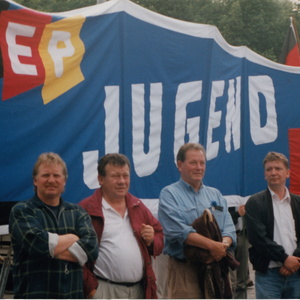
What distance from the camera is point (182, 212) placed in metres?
4.84

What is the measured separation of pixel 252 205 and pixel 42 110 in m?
1.97

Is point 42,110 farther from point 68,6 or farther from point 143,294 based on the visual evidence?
point 68,6

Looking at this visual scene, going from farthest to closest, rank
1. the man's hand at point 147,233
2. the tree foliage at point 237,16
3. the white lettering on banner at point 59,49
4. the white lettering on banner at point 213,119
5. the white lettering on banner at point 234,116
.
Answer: the tree foliage at point 237,16 < the white lettering on banner at point 234,116 < the white lettering on banner at point 213,119 < the white lettering on banner at point 59,49 < the man's hand at point 147,233

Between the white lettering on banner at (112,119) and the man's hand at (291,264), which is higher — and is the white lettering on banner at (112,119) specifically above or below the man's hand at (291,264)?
above

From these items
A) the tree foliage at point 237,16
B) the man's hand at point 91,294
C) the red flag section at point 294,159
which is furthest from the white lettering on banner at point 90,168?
the tree foliage at point 237,16

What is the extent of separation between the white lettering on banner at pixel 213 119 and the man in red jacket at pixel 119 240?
2026 millimetres

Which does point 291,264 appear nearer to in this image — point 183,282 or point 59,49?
point 183,282

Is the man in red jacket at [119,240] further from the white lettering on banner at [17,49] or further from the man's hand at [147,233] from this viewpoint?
the white lettering on banner at [17,49]

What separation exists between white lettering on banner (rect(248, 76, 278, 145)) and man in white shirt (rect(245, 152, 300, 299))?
1.74 m

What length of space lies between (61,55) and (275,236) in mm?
2273

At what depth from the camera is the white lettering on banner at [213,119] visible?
6363 millimetres

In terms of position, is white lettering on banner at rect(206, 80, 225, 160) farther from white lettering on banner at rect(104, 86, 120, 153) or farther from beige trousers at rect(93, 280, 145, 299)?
beige trousers at rect(93, 280, 145, 299)

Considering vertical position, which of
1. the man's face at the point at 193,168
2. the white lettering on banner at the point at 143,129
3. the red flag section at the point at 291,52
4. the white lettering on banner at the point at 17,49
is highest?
the red flag section at the point at 291,52

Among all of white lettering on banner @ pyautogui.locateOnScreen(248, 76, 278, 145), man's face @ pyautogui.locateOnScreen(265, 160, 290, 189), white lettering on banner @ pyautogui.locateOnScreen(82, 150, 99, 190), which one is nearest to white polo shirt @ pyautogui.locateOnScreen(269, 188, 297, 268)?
man's face @ pyautogui.locateOnScreen(265, 160, 290, 189)
